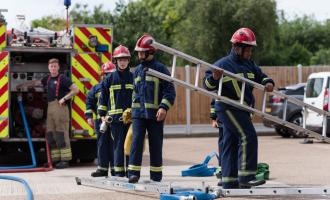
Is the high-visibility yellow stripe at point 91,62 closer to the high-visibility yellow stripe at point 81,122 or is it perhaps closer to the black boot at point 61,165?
the high-visibility yellow stripe at point 81,122

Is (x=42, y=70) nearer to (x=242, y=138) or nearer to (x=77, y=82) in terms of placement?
(x=77, y=82)

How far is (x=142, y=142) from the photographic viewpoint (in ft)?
31.0

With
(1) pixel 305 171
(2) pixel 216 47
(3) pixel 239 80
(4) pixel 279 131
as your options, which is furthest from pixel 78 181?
(2) pixel 216 47

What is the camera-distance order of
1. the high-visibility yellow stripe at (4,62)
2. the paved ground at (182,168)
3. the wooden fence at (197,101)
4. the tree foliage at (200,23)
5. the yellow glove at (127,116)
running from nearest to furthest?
the paved ground at (182,168) < the yellow glove at (127,116) < the high-visibility yellow stripe at (4,62) < the wooden fence at (197,101) < the tree foliage at (200,23)

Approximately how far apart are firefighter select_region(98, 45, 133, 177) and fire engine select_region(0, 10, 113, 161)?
3.11 metres

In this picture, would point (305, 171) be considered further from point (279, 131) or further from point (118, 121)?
point (279, 131)

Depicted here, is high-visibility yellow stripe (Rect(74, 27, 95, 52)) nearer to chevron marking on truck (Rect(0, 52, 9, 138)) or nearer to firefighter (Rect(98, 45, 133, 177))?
chevron marking on truck (Rect(0, 52, 9, 138))

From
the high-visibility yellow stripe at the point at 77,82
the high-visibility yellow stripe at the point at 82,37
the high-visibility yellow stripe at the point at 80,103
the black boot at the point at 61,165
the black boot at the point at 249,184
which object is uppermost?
the high-visibility yellow stripe at the point at 82,37

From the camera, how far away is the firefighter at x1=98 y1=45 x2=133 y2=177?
33.9ft

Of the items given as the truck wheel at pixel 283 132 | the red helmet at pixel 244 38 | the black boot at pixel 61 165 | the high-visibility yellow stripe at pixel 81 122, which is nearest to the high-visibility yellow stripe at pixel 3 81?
the high-visibility yellow stripe at pixel 81 122

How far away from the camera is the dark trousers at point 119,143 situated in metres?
10.3

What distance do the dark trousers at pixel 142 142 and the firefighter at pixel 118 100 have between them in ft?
2.74

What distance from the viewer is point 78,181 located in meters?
10.2

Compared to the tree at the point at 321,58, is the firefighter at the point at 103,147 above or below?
below
